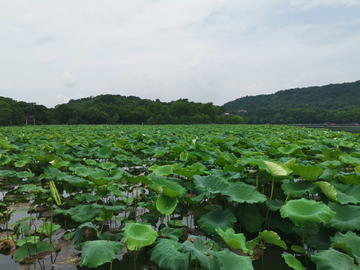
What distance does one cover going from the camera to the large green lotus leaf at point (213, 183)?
5.68ft

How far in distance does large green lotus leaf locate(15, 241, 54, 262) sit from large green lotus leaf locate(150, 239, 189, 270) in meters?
0.90

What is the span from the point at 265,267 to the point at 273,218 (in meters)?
0.48

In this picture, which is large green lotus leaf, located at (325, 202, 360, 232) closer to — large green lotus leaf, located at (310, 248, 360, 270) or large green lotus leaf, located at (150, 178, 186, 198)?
large green lotus leaf, located at (310, 248, 360, 270)

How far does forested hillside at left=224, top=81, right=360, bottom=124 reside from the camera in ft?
224

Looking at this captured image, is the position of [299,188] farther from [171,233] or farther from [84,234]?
[84,234]

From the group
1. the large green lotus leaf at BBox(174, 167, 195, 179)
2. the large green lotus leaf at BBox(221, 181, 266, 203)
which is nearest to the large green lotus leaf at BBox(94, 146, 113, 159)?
the large green lotus leaf at BBox(174, 167, 195, 179)

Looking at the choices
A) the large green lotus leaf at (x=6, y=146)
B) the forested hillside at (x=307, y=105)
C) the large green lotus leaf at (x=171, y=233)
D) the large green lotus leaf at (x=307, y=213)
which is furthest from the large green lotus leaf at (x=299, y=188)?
the forested hillside at (x=307, y=105)

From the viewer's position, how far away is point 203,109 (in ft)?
198

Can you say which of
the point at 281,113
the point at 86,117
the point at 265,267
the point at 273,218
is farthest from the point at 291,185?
the point at 281,113

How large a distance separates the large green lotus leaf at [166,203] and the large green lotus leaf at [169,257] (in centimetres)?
29

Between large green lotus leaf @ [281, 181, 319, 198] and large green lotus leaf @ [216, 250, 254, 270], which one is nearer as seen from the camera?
large green lotus leaf @ [216, 250, 254, 270]

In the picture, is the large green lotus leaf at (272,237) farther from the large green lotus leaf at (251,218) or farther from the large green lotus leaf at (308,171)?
the large green lotus leaf at (308,171)

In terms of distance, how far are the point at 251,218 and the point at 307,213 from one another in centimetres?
53

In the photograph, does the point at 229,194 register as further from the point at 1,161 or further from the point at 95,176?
the point at 1,161
